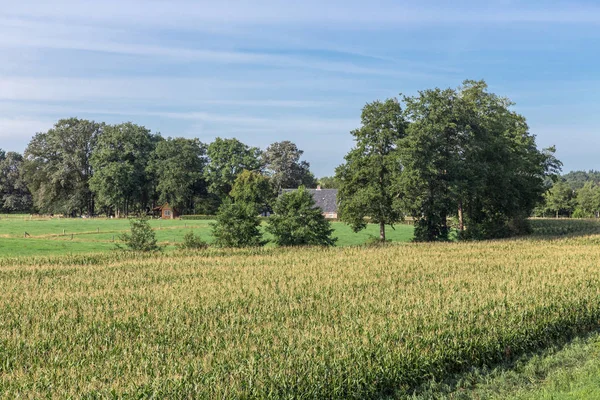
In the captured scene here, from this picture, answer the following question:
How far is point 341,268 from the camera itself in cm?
2878

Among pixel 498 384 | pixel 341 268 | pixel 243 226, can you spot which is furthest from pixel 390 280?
pixel 243 226

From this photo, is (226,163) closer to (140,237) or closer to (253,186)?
(253,186)

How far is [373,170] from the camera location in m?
48.9

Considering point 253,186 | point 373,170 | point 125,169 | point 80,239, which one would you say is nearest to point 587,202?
point 253,186

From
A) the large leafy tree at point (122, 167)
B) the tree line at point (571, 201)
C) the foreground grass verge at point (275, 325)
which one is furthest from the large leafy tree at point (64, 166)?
the tree line at point (571, 201)

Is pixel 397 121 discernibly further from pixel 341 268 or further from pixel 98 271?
pixel 98 271

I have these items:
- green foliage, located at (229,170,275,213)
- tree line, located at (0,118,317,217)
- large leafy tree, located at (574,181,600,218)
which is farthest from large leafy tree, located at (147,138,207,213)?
large leafy tree, located at (574,181,600,218)

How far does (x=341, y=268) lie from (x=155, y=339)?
1616 centimetres

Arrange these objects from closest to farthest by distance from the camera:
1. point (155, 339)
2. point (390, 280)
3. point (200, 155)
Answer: point (155, 339) → point (390, 280) → point (200, 155)

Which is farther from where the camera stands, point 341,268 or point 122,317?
point 341,268

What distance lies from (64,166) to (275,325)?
10925 cm

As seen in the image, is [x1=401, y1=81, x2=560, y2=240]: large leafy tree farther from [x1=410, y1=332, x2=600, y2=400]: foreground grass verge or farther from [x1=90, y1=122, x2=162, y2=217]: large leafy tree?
[x1=90, y1=122, x2=162, y2=217]: large leafy tree

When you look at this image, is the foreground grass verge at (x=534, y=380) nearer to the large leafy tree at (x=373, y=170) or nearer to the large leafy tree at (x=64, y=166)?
the large leafy tree at (x=373, y=170)

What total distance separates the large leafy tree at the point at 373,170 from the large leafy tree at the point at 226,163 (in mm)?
61475
